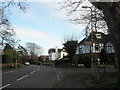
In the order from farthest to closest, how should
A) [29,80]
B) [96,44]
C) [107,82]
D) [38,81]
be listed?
[96,44], [29,80], [38,81], [107,82]

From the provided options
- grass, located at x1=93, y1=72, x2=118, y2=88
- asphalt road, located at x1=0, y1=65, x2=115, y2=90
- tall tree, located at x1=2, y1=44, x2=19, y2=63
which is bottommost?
asphalt road, located at x1=0, y1=65, x2=115, y2=90

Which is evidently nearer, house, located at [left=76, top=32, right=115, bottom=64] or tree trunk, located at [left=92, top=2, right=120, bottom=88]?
tree trunk, located at [left=92, top=2, right=120, bottom=88]

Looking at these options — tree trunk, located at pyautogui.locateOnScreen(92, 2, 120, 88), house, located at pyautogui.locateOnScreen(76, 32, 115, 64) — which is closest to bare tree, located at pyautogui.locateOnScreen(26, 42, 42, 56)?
house, located at pyautogui.locateOnScreen(76, 32, 115, 64)

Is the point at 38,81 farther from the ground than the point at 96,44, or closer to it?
closer to it

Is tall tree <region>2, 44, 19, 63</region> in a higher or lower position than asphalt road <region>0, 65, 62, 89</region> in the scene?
higher

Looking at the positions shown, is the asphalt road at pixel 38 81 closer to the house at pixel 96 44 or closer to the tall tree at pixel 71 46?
the house at pixel 96 44

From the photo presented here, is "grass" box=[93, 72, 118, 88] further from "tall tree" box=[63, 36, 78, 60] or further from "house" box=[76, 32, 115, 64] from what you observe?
"tall tree" box=[63, 36, 78, 60]

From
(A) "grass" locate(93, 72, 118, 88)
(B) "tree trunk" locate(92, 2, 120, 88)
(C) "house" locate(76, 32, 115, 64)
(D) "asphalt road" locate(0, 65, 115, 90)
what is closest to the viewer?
(B) "tree trunk" locate(92, 2, 120, 88)

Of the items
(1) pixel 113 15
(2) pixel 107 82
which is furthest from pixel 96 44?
(1) pixel 113 15

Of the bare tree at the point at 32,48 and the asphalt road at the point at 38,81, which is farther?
the bare tree at the point at 32,48

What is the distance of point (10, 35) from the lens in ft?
156

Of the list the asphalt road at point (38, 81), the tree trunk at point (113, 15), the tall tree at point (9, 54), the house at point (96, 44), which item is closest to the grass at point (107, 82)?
the asphalt road at point (38, 81)

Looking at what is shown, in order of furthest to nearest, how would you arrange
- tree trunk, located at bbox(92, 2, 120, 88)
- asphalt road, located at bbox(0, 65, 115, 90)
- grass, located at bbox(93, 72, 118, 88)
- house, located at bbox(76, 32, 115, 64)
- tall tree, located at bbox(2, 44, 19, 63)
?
tall tree, located at bbox(2, 44, 19, 63) → house, located at bbox(76, 32, 115, 64) → asphalt road, located at bbox(0, 65, 115, 90) → grass, located at bbox(93, 72, 118, 88) → tree trunk, located at bbox(92, 2, 120, 88)

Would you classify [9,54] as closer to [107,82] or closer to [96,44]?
[96,44]
